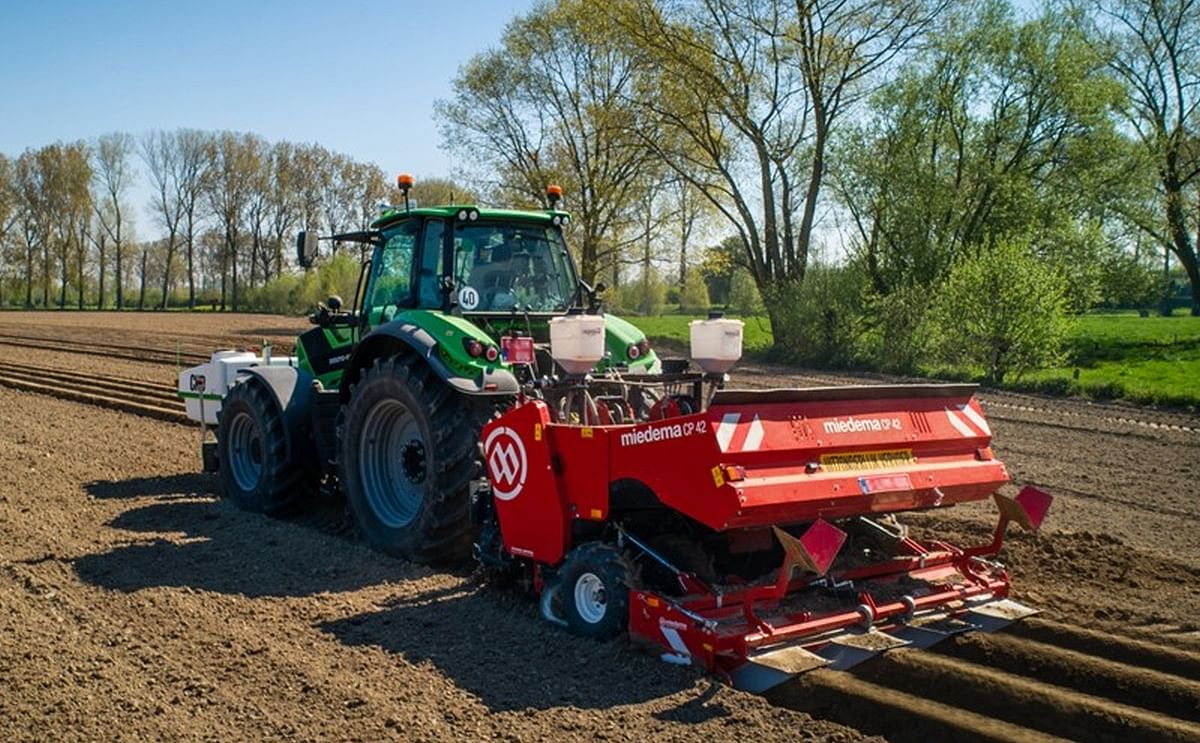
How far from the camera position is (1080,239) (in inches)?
868

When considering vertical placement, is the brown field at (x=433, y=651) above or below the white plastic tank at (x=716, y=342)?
below

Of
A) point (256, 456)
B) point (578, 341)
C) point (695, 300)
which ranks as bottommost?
point (256, 456)

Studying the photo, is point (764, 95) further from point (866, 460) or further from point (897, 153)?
point (866, 460)

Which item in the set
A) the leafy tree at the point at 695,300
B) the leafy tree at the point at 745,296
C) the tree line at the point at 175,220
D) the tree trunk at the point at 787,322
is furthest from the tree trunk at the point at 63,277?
the tree trunk at the point at 787,322

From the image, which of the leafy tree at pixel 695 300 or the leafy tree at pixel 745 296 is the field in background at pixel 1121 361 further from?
the leafy tree at pixel 695 300

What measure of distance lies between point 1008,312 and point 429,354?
1396 cm

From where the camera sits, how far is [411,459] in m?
6.90

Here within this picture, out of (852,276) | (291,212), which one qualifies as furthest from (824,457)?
(291,212)

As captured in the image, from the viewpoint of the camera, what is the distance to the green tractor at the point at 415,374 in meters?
6.42

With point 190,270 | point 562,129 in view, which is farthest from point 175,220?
point 562,129

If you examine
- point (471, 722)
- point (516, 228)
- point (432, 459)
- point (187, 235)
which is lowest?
point (471, 722)

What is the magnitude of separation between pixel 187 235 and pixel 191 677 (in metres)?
65.3

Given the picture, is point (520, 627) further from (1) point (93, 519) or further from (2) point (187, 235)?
(2) point (187, 235)

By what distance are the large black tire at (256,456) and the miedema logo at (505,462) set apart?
279 cm
